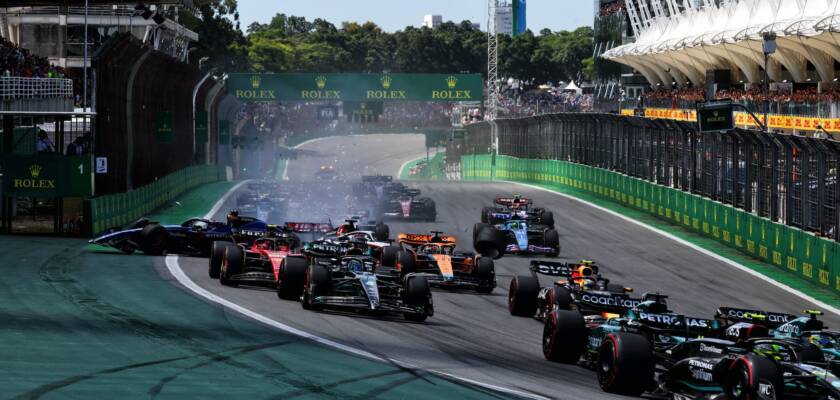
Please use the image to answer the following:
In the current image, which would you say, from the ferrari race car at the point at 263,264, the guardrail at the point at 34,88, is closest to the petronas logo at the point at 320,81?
the guardrail at the point at 34,88

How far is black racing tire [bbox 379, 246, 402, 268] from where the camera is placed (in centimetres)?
2633

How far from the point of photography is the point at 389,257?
Answer: 26.3 meters

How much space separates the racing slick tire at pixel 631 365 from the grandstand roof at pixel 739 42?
43.0m

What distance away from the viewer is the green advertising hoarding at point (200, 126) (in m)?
65.1

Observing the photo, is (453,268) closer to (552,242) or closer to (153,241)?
(552,242)

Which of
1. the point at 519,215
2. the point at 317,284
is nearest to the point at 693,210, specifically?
the point at 519,215

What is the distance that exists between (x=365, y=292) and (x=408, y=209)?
842 inches

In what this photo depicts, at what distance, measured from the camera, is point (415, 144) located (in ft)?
536

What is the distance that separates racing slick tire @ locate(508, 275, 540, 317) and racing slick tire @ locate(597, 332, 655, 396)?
765 cm

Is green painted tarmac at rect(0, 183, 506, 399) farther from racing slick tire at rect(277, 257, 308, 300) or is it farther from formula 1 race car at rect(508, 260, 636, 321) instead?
formula 1 race car at rect(508, 260, 636, 321)

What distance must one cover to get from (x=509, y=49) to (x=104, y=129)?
14402cm

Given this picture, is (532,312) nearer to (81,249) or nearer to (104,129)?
(81,249)

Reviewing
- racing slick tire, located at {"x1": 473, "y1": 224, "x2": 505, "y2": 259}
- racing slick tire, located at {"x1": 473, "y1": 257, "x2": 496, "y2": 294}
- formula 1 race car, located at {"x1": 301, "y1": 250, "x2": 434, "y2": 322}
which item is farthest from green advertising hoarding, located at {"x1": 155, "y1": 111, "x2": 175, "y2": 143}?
formula 1 race car, located at {"x1": 301, "y1": 250, "x2": 434, "y2": 322}

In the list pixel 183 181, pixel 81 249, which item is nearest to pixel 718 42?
pixel 183 181
